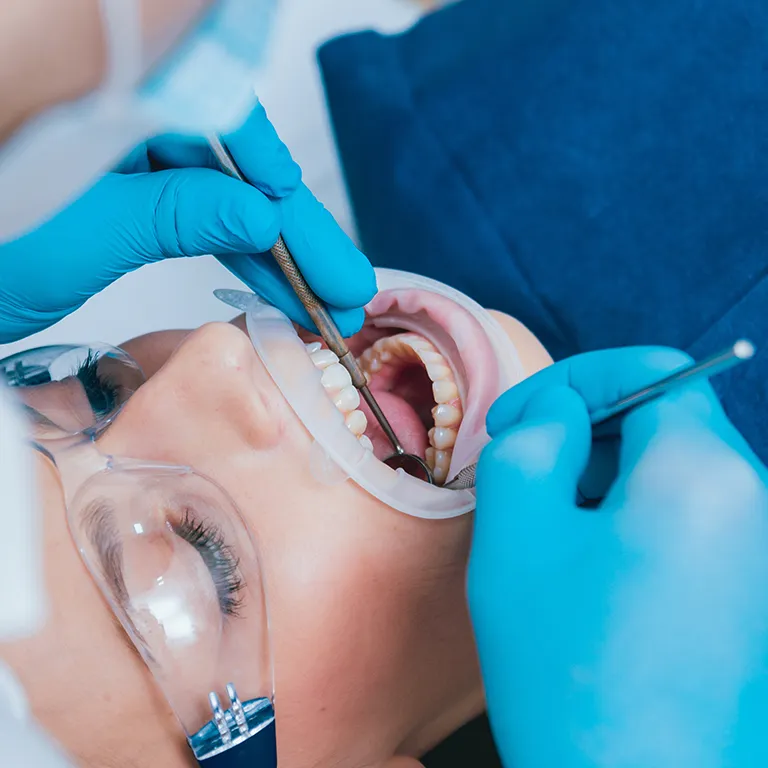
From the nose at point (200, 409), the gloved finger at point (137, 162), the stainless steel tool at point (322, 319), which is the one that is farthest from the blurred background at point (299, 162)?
the nose at point (200, 409)

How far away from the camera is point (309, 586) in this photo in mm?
822

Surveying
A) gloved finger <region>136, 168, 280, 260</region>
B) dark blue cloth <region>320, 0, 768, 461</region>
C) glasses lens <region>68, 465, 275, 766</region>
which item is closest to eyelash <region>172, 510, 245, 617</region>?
glasses lens <region>68, 465, 275, 766</region>

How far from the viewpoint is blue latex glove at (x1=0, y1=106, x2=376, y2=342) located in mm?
927

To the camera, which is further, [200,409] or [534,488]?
[200,409]

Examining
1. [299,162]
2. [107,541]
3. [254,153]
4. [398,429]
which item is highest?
[254,153]

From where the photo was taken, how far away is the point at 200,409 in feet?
2.74

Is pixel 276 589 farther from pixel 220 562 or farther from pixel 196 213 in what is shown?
pixel 196 213

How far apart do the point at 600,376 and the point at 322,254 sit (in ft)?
1.26

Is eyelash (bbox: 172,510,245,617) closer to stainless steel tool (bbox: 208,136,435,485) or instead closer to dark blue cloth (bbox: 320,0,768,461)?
stainless steel tool (bbox: 208,136,435,485)

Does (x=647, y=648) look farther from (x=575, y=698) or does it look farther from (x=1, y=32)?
(x=1, y=32)

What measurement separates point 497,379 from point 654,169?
1.38 ft

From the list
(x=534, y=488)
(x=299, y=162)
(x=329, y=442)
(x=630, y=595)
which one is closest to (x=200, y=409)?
(x=329, y=442)

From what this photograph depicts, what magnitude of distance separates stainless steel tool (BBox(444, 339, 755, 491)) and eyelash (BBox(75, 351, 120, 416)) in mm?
437

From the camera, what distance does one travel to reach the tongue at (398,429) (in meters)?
1.16
